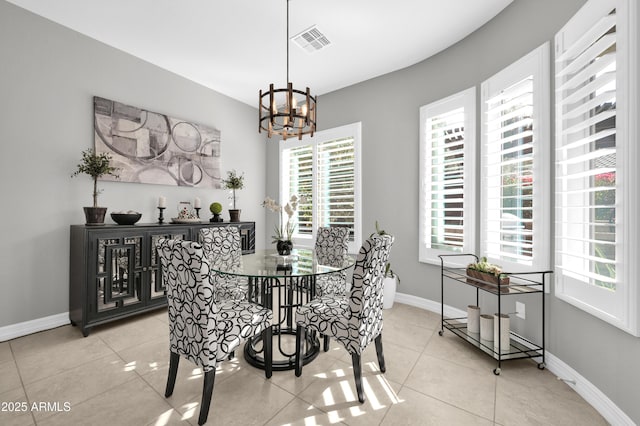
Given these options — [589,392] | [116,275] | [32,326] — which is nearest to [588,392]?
[589,392]

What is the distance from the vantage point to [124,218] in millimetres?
2826

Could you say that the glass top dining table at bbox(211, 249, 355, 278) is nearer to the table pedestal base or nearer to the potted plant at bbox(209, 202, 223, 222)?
the table pedestal base

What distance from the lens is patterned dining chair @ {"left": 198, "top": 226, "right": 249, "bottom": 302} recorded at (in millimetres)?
2443

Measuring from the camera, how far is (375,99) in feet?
12.1

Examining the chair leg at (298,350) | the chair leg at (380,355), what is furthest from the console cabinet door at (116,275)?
the chair leg at (380,355)

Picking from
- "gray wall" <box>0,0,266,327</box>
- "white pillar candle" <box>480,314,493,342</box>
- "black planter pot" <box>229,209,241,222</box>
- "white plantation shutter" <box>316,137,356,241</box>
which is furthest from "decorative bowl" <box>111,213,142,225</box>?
"white pillar candle" <box>480,314,493,342</box>

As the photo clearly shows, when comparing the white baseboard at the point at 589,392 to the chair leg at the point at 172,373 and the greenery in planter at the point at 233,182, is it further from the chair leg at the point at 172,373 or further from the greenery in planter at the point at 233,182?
the greenery in planter at the point at 233,182

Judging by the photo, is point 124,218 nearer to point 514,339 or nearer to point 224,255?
point 224,255

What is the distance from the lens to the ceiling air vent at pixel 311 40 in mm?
2736

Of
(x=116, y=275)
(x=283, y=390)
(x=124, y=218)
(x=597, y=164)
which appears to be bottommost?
(x=283, y=390)

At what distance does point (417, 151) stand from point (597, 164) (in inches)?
69.2

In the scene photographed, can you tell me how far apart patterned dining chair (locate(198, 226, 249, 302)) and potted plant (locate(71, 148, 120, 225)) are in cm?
96

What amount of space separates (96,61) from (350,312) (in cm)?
365

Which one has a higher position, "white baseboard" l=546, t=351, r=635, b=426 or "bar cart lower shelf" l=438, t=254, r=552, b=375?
"bar cart lower shelf" l=438, t=254, r=552, b=375
